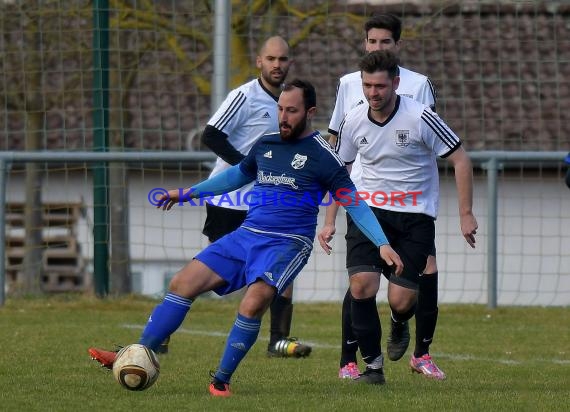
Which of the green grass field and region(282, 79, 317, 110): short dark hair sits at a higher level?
region(282, 79, 317, 110): short dark hair

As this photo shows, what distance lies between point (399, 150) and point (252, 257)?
1261mm

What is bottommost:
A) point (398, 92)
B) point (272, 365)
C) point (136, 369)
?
point (272, 365)

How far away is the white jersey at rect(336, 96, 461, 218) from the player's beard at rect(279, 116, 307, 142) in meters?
0.71

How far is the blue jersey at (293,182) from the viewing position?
7.11 m

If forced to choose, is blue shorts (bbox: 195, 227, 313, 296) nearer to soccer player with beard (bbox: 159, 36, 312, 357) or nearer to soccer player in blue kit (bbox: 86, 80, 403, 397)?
soccer player in blue kit (bbox: 86, 80, 403, 397)

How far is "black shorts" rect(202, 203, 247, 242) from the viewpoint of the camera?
367 inches

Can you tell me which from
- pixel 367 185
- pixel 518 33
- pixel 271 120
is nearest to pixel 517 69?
pixel 518 33

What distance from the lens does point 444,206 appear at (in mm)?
15539

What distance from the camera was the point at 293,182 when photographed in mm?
7105

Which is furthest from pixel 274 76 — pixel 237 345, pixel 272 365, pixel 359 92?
pixel 237 345

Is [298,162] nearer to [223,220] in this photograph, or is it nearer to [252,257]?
[252,257]

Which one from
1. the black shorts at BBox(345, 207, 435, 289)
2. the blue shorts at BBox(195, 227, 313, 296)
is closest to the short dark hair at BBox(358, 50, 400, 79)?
the black shorts at BBox(345, 207, 435, 289)

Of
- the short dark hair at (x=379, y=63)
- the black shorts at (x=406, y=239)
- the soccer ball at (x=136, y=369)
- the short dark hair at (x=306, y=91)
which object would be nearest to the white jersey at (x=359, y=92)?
the black shorts at (x=406, y=239)

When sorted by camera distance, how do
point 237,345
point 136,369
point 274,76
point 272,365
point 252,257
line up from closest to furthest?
point 136,369 < point 237,345 < point 252,257 < point 272,365 < point 274,76
